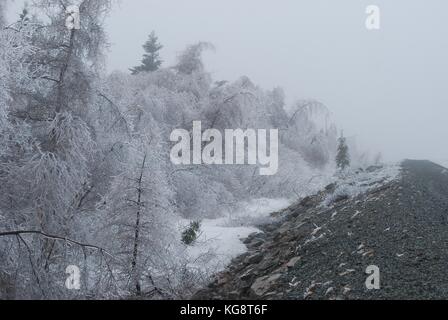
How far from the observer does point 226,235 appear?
1302 cm

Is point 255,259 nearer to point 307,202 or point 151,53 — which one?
point 307,202

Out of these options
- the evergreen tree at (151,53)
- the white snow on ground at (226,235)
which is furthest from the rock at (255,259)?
the evergreen tree at (151,53)

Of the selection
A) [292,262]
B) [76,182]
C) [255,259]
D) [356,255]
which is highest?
[76,182]

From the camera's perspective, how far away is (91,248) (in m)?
7.38

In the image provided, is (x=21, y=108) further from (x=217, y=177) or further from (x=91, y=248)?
(x=217, y=177)

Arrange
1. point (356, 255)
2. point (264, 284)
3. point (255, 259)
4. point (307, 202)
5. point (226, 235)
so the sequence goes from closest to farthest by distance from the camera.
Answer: point (356, 255), point (264, 284), point (255, 259), point (226, 235), point (307, 202)

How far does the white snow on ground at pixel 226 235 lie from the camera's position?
32.9 feet

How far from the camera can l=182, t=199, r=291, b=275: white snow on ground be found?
10.0m

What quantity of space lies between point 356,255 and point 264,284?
152cm

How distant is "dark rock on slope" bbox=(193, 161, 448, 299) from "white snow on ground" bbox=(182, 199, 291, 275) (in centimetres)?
39

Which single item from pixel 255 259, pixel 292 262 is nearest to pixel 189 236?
pixel 255 259

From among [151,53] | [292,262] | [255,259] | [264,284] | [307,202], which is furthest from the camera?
[151,53]

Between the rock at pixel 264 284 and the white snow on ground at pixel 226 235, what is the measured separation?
1757 millimetres

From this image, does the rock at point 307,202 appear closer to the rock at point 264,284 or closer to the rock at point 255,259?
the rock at point 255,259
